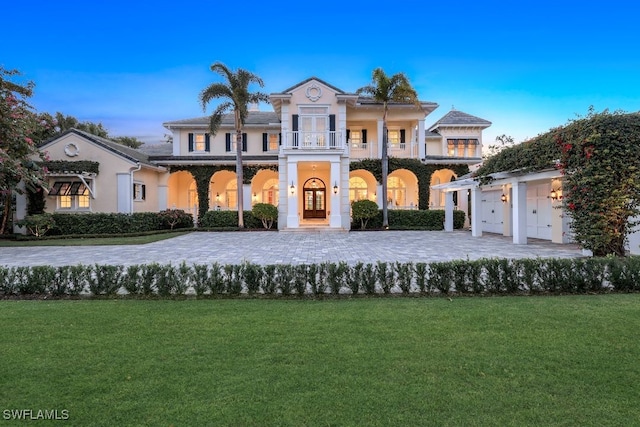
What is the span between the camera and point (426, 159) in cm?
2462

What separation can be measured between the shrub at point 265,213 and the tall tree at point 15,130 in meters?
11.1

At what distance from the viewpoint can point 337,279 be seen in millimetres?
6293

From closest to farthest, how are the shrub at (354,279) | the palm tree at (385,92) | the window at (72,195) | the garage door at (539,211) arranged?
the shrub at (354,279) → the garage door at (539,211) → the window at (72,195) → the palm tree at (385,92)

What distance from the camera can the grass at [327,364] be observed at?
2555 mm

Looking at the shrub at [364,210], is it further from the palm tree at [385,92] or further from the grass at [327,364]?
the grass at [327,364]

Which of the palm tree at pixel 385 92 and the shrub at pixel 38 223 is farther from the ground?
the palm tree at pixel 385 92

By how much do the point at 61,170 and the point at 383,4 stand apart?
2018 cm

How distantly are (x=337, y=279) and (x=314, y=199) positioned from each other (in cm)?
2067

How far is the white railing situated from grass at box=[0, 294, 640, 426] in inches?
690

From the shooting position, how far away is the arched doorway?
2672 centimetres

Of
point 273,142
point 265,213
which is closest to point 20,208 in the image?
point 265,213

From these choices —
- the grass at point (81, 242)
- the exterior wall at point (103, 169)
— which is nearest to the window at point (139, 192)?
the exterior wall at point (103, 169)

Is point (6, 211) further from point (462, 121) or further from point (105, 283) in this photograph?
point (462, 121)

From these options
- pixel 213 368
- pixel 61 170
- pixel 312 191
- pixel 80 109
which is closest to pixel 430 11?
pixel 312 191
